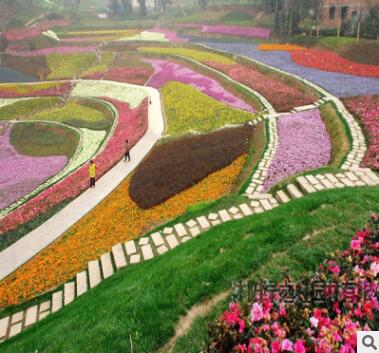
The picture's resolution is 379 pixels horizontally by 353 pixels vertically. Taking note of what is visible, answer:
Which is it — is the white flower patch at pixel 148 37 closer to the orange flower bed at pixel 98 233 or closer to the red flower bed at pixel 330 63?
the red flower bed at pixel 330 63

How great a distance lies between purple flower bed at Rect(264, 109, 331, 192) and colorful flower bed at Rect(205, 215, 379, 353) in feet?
31.0

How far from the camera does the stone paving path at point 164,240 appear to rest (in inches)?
479

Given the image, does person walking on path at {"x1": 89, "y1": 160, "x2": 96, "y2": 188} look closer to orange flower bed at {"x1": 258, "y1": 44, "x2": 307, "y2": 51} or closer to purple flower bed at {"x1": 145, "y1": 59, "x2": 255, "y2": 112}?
purple flower bed at {"x1": 145, "y1": 59, "x2": 255, "y2": 112}

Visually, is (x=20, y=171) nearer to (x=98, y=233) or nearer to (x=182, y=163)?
(x=182, y=163)

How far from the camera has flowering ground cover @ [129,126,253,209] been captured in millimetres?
18031

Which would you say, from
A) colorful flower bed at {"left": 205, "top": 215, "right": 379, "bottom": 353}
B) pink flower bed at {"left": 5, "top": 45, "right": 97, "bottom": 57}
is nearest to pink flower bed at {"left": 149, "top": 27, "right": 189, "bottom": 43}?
pink flower bed at {"left": 5, "top": 45, "right": 97, "bottom": 57}

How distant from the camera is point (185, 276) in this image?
8242 mm

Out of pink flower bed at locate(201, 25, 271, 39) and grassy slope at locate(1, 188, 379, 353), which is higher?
pink flower bed at locate(201, 25, 271, 39)

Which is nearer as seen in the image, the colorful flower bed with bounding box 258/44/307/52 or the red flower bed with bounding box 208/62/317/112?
the red flower bed with bounding box 208/62/317/112

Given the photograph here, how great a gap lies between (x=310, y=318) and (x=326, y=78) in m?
29.6

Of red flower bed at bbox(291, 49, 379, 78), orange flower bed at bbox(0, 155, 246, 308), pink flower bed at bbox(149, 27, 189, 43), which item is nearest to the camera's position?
orange flower bed at bbox(0, 155, 246, 308)

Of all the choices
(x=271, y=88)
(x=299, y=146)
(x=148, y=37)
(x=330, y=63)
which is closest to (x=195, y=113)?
(x=271, y=88)

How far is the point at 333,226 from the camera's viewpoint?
8.99 metres

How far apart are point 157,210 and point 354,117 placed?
1391 centimetres
